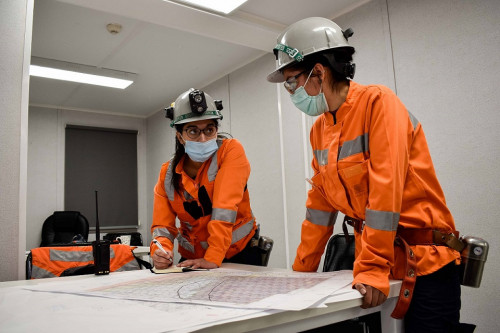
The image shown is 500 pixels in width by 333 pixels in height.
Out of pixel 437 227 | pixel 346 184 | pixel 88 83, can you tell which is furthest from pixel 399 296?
pixel 88 83

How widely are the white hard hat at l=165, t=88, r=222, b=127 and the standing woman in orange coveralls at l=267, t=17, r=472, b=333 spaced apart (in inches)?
21.4

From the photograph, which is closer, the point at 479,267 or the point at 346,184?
the point at 479,267

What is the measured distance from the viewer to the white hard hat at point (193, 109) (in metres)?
1.88

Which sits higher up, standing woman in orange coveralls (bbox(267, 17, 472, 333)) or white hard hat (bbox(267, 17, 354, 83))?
white hard hat (bbox(267, 17, 354, 83))

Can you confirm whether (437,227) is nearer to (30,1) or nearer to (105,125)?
(30,1)

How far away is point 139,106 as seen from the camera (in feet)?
21.1

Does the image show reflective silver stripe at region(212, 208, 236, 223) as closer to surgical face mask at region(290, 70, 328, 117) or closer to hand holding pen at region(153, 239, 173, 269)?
hand holding pen at region(153, 239, 173, 269)

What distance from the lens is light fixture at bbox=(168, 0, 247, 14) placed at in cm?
305

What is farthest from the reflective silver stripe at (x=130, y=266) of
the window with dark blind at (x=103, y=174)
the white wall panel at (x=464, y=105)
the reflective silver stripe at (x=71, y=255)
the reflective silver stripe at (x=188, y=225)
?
the window with dark blind at (x=103, y=174)

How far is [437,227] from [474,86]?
6.15 ft

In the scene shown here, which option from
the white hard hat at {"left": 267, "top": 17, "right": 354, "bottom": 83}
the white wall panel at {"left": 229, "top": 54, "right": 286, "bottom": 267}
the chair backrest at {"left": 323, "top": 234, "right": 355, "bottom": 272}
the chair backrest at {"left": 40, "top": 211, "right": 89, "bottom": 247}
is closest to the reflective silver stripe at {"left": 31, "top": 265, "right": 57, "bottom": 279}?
the chair backrest at {"left": 323, "top": 234, "right": 355, "bottom": 272}

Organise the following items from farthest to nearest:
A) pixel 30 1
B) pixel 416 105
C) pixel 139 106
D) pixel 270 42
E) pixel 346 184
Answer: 1. pixel 139 106
2. pixel 270 42
3. pixel 416 105
4. pixel 30 1
5. pixel 346 184

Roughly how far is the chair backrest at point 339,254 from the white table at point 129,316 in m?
0.72

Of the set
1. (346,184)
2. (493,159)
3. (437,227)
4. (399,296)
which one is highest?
(493,159)
